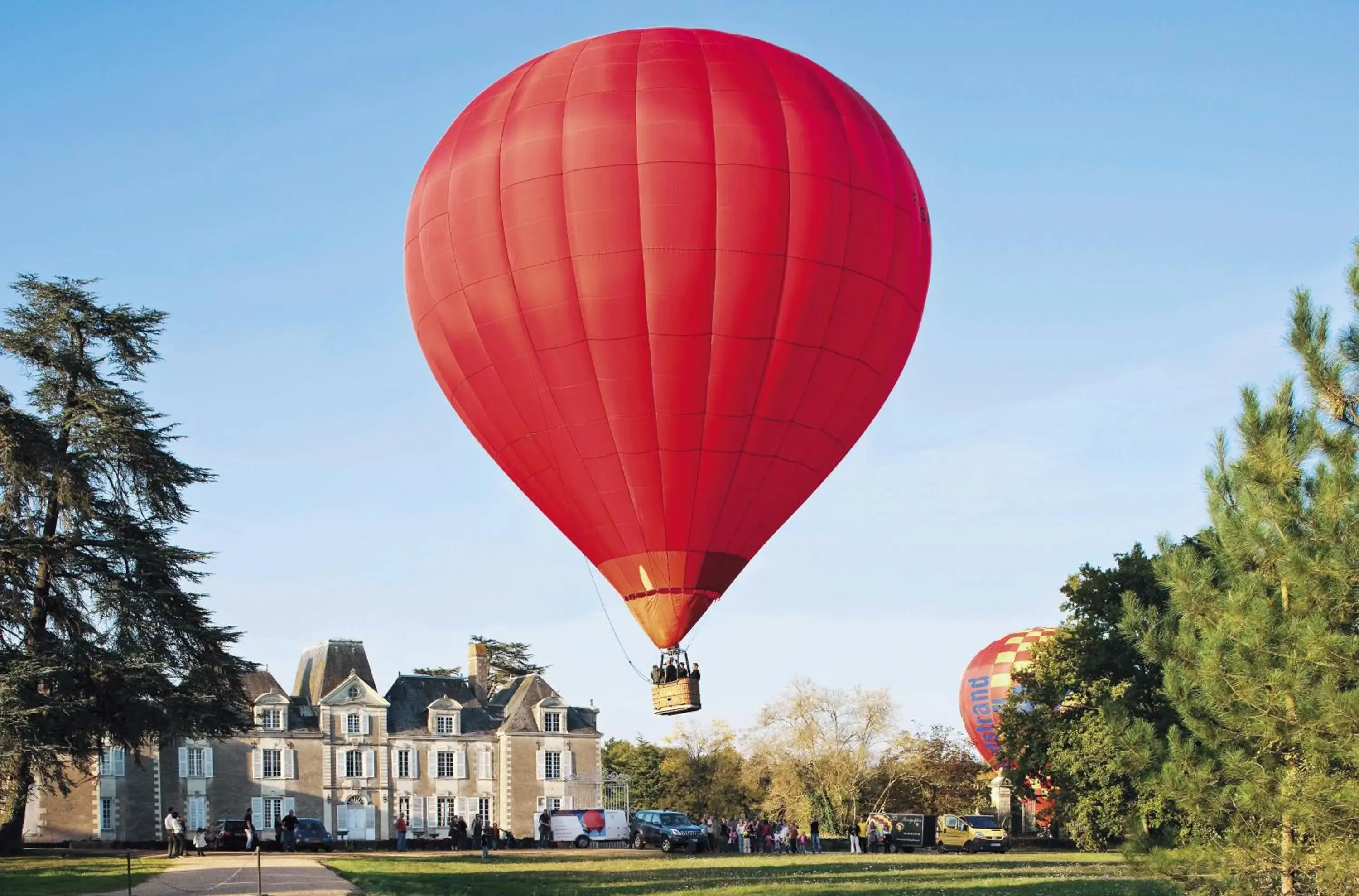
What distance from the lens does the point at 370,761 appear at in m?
70.8

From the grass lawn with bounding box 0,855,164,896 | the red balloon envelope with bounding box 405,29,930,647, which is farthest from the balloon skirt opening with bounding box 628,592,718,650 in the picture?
the grass lawn with bounding box 0,855,164,896

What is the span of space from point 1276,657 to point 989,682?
5547cm

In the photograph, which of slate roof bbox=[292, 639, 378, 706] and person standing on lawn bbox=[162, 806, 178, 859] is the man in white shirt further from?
slate roof bbox=[292, 639, 378, 706]

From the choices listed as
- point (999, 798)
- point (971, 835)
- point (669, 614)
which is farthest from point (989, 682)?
point (669, 614)

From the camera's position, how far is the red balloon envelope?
23.9 meters

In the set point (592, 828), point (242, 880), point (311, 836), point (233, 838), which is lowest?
point (592, 828)

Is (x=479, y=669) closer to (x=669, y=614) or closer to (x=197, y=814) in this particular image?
(x=197, y=814)

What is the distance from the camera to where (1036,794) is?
48.3m

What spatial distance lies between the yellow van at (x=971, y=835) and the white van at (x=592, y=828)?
35.3 ft

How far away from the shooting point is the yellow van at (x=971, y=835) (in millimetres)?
50500

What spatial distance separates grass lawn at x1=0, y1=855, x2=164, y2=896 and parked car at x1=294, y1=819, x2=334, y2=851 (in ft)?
42.9

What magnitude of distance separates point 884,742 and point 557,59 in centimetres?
5283

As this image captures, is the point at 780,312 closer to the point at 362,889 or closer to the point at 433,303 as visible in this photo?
the point at 433,303

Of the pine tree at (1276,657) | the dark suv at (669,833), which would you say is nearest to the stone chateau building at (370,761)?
the dark suv at (669,833)
